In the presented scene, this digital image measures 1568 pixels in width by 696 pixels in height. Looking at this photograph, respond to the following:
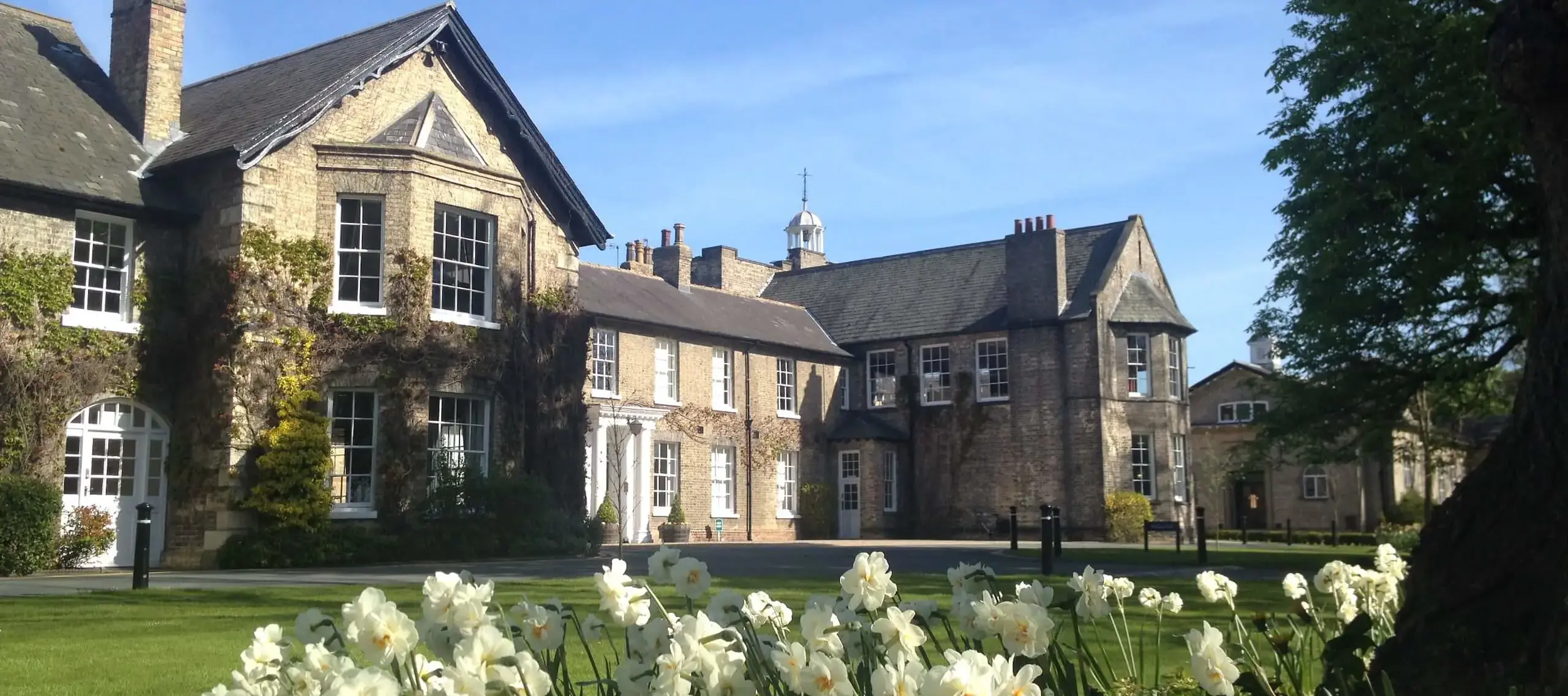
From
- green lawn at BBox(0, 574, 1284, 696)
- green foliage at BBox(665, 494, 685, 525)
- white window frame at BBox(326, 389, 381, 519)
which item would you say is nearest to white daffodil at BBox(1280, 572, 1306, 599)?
green lawn at BBox(0, 574, 1284, 696)

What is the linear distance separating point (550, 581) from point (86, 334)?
351 inches

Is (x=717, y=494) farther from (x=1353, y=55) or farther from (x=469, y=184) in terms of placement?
(x=1353, y=55)

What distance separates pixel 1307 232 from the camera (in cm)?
1920

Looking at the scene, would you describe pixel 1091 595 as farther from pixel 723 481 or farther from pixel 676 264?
pixel 676 264

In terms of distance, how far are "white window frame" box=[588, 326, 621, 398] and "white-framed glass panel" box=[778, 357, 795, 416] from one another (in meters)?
6.64

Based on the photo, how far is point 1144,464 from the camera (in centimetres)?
3494

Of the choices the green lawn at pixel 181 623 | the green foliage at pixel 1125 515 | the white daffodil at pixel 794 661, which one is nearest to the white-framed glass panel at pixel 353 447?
the green lawn at pixel 181 623

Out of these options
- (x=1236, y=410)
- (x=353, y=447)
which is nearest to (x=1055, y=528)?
(x=353, y=447)

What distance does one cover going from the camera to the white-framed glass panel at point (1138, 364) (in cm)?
3516

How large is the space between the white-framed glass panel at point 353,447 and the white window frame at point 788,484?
1664cm

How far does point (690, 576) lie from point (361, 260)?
18205mm

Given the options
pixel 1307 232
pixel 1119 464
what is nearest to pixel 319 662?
pixel 1307 232

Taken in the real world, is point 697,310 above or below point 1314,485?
above

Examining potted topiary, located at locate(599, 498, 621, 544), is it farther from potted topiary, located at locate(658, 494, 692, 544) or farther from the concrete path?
the concrete path
